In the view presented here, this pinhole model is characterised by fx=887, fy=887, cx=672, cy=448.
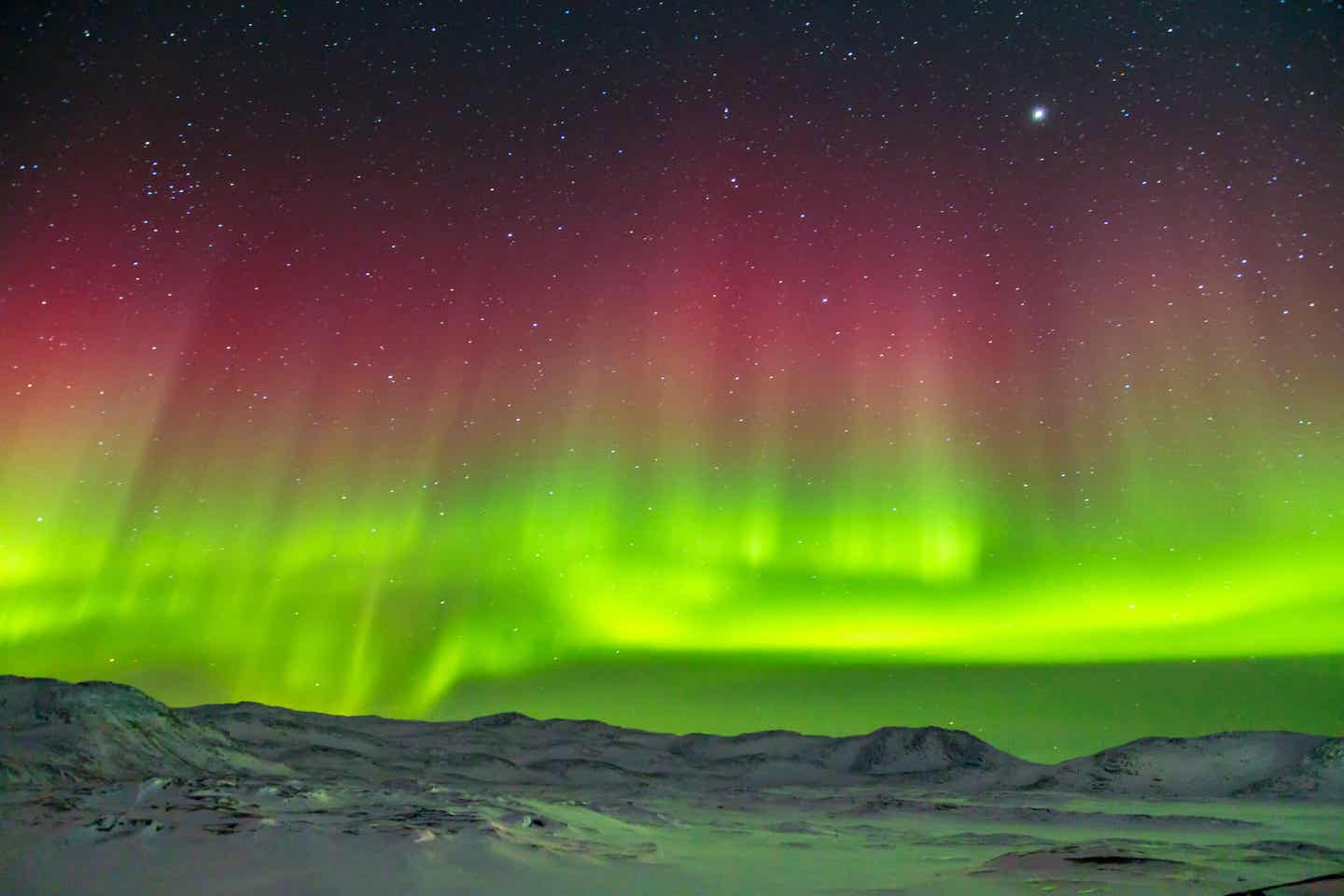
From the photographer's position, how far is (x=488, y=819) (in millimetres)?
34156

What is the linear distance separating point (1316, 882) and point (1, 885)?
2519 cm

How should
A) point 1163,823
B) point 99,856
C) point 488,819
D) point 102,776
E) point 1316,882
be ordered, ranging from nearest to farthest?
point 1316,882, point 99,856, point 488,819, point 1163,823, point 102,776

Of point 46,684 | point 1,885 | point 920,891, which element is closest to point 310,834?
point 1,885

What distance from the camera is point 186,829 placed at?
90.7 feet

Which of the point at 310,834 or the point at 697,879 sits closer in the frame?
the point at 697,879

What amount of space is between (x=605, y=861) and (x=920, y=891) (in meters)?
10.2

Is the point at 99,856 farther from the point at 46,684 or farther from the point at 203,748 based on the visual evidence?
the point at 46,684

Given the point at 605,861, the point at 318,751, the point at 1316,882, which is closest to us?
the point at 1316,882

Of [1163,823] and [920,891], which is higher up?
[920,891]

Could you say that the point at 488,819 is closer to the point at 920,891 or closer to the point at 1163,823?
the point at 920,891

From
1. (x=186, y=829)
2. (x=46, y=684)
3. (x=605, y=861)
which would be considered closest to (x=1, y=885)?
(x=186, y=829)

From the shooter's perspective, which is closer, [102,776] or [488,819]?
[488,819]

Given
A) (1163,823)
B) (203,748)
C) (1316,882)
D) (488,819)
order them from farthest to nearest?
(203,748) < (1163,823) < (488,819) < (1316,882)

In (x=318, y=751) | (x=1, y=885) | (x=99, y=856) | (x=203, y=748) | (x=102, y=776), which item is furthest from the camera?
(x=318, y=751)
